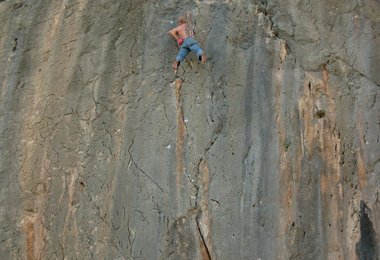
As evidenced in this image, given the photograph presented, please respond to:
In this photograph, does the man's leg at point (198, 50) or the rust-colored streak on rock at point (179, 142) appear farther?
the man's leg at point (198, 50)

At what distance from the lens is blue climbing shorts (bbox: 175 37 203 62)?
962cm

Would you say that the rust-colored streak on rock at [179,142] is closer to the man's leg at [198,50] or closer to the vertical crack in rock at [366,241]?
the man's leg at [198,50]

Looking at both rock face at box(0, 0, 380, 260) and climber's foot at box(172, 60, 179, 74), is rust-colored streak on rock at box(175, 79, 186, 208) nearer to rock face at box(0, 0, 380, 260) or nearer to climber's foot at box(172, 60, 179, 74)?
rock face at box(0, 0, 380, 260)

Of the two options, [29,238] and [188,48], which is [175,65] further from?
[29,238]

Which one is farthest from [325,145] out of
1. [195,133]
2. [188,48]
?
[188,48]

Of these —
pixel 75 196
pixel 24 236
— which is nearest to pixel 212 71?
pixel 75 196

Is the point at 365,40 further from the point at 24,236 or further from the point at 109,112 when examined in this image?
the point at 24,236

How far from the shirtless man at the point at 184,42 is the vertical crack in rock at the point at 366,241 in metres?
2.48

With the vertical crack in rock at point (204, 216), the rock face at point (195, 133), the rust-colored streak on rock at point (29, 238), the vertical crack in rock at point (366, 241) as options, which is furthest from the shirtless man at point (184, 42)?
the vertical crack in rock at point (366, 241)

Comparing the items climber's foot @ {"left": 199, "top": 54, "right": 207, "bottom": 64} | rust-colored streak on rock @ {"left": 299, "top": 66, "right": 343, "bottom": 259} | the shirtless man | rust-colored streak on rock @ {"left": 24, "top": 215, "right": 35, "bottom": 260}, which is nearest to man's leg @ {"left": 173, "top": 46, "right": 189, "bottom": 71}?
the shirtless man

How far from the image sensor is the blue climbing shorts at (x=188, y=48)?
9617 millimetres

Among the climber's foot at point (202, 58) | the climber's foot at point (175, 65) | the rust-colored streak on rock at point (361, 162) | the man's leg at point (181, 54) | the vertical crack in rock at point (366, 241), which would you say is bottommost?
the vertical crack in rock at point (366, 241)

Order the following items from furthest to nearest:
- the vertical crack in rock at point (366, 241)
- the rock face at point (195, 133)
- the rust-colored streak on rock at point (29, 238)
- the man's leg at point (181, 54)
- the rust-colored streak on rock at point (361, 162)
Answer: the man's leg at point (181, 54)
the rust-colored streak on rock at point (29, 238)
the rust-colored streak on rock at point (361, 162)
the rock face at point (195, 133)
the vertical crack in rock at point (366, 241)

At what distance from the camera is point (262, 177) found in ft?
30.7
